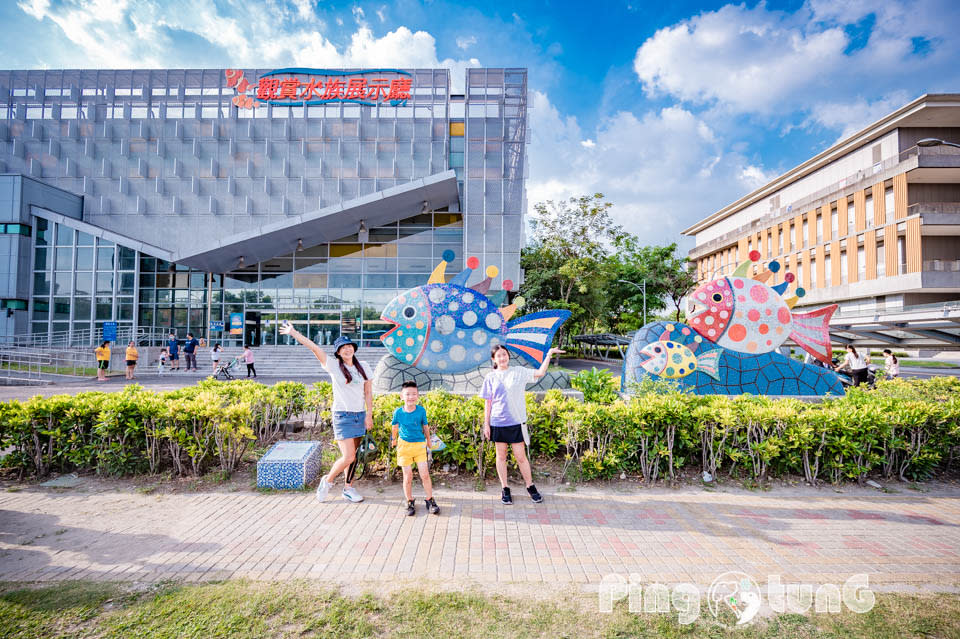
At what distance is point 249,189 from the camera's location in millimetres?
26250

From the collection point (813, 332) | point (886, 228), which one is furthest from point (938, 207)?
point (813, 332)

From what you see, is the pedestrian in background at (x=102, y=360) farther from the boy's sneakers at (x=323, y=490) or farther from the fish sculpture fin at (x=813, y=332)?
the fish sculpture fin at (x=813, y=332)

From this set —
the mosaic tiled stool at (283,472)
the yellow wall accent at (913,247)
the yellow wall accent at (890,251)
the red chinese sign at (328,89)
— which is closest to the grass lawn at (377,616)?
the mosaic tiled stool at (283,472)

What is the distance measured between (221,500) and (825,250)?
4006 centimetres

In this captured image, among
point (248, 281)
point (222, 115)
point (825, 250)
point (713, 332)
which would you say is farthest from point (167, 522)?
point (825, 250)

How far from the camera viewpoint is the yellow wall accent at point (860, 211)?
29.6 metres

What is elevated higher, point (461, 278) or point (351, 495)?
point (461, 278)

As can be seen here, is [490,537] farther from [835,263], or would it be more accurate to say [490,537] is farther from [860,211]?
[835,263]

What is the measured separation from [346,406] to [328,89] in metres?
27.5

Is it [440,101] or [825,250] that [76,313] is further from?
[825,250]

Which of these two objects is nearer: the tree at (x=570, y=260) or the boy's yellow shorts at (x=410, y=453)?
the boy's yellow shorts at (x=410, y=453)

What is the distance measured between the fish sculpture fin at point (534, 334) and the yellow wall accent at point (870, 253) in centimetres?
3131

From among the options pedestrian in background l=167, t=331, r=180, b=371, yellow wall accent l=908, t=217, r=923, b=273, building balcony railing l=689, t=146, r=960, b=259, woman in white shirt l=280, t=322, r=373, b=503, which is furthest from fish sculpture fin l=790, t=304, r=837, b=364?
building balcony railing l=689, t=146, r=960, b=259

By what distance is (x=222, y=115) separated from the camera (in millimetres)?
26812
